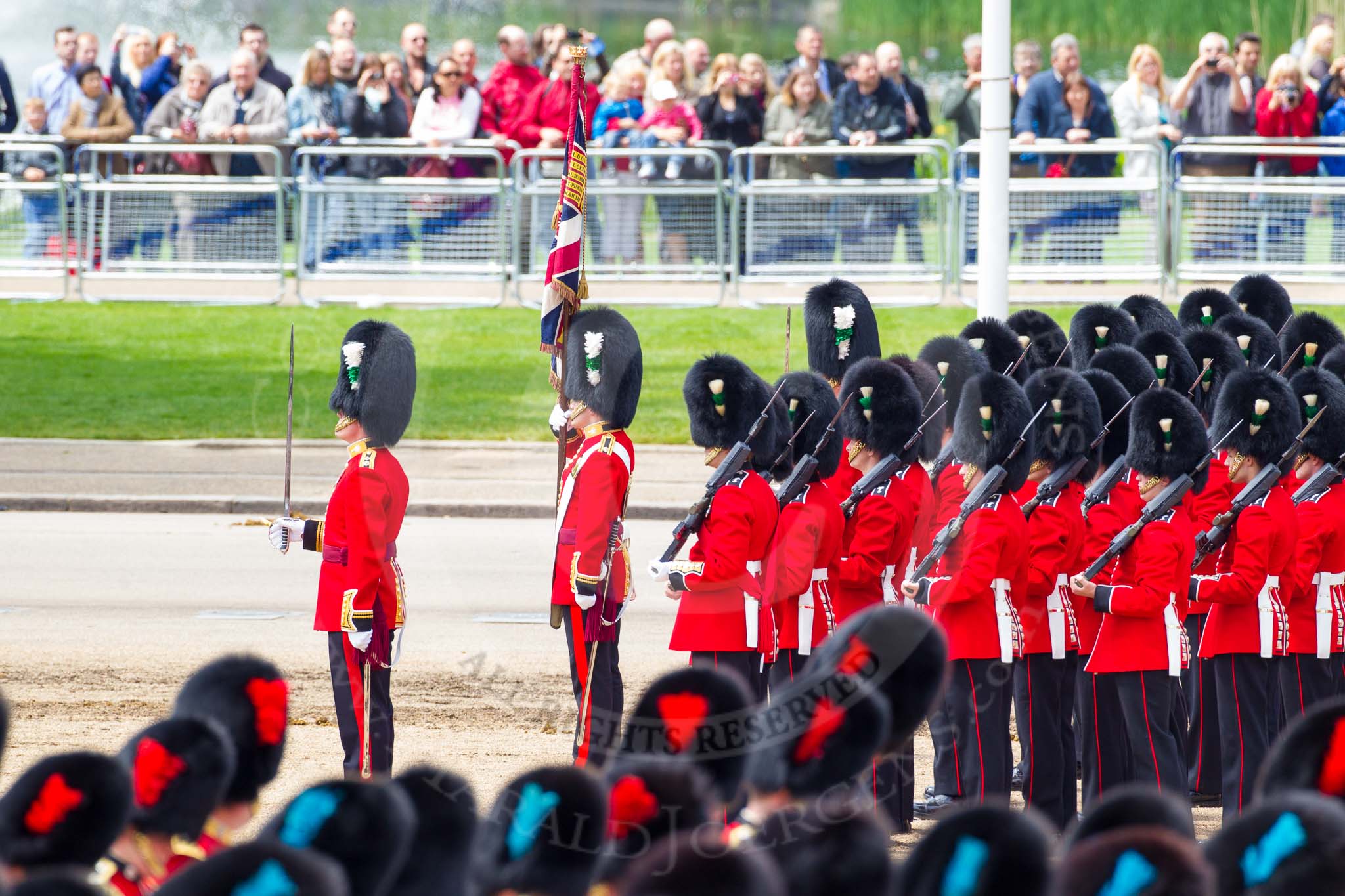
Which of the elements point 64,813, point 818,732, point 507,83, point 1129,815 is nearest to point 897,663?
point 818,732

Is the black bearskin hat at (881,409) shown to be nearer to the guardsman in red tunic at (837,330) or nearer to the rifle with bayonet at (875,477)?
the rifle with bayonet at (875,477)

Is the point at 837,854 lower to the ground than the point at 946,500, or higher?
lower

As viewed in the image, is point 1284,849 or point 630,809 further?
point 630,809

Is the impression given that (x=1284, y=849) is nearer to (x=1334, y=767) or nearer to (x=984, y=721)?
(x=1334, y=767)

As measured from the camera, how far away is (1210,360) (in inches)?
310

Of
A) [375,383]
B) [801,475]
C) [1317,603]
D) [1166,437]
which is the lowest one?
[1317,603]

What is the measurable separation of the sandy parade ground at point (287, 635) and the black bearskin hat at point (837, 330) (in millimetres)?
1475

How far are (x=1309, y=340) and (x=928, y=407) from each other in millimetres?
2150

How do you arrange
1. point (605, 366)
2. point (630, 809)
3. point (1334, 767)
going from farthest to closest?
point (605, 366), point (1334, 767), point (630, 809)

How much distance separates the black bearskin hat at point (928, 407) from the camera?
22.6 ft

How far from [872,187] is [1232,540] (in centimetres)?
884

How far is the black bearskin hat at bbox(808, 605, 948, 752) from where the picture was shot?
13.1 feet

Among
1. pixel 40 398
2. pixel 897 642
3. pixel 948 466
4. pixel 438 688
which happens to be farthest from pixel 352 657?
pixel 40 398

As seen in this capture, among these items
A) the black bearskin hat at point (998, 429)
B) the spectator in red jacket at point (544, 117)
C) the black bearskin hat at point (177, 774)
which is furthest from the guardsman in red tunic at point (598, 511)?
the spectator in red jacket at point (544, 117)
